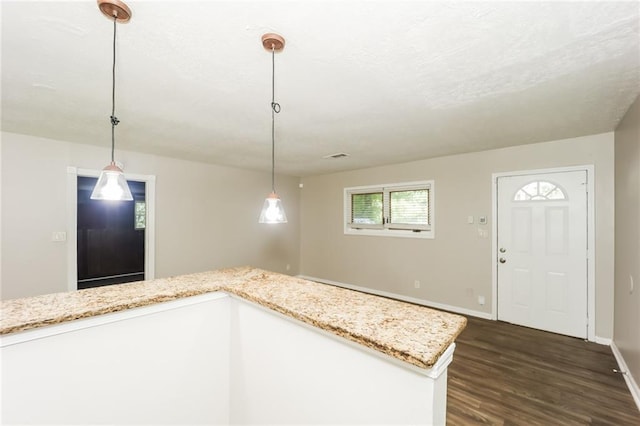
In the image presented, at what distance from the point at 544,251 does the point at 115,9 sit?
15.3 ft

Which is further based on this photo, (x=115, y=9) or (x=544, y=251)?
(x=544, y=251)

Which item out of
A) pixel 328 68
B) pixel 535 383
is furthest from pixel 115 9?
pixel 535 383

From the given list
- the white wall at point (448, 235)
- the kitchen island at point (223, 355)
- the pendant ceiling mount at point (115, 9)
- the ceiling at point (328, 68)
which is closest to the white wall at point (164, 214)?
the ceiling at point (328, 68)

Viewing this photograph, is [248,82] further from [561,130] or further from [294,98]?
[561,130]

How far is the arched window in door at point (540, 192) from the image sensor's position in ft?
11.4

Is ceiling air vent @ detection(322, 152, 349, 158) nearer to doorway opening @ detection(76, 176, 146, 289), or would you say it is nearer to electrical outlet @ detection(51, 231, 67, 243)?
doorway opening @ detection(76, 176, 146, 289)

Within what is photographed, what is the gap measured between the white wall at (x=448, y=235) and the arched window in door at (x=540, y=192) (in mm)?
234

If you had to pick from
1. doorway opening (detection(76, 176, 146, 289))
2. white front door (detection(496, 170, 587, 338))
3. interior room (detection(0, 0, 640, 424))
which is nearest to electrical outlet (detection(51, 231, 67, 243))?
interior room (detection(0, 0, 640, 424))

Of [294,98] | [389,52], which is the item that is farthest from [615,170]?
[294,98]

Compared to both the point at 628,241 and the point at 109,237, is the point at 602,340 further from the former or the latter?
A: the point at 109,237

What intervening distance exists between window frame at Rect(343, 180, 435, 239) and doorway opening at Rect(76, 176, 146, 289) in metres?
3.58

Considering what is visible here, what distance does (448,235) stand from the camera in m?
4.30

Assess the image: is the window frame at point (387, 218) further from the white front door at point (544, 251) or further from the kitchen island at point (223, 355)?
the kitchen island at point (223, 355)

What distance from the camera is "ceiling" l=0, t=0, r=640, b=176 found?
1316 mm
